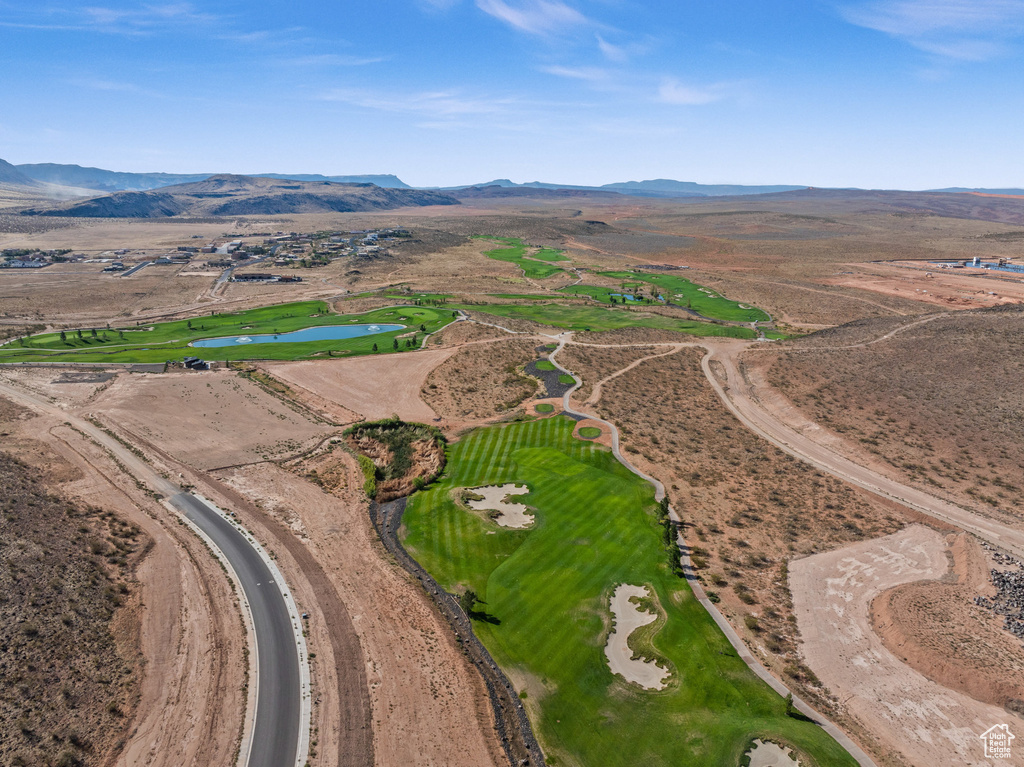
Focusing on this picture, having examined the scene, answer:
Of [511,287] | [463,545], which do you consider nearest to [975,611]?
[463,545]

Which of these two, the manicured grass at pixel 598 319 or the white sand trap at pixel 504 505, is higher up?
the manicured grass at pixel 598 319

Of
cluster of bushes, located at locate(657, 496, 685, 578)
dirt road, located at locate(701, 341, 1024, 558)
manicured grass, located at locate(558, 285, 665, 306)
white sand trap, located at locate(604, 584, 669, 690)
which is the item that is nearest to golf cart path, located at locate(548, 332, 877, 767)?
cluster of bushes, located at locate(657, 496, 685, 578)

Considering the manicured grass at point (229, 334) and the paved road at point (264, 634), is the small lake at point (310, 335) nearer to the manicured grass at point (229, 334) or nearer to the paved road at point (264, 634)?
the manicured grass at point (229, 334)

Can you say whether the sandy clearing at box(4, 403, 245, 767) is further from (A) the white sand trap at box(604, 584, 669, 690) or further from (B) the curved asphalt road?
(A) the white sand trap at box(604, 584, 669, 690)

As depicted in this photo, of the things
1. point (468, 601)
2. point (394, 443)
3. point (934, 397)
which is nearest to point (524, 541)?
point (468, 601)

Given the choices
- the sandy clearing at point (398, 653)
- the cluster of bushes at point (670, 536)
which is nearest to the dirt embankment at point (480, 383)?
the sandy clearing at point (398, 653)

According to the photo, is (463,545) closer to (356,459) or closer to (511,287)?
(356,459)
